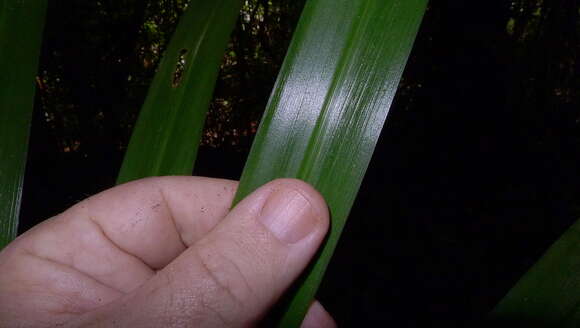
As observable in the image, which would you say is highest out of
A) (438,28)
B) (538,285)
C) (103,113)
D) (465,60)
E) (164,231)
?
(438,28)

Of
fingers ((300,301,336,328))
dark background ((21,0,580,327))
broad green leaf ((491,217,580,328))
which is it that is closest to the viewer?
broad green leaf ((491,217,580,328))

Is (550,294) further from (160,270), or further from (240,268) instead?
(160,270)

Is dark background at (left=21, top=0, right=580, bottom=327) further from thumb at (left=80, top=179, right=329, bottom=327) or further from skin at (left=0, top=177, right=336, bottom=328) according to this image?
thumb at (left=80, top=179, right=329, bottom=327)

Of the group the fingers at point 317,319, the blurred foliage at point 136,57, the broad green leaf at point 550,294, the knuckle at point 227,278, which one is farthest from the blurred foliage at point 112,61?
the broad green leaf at point 550,294

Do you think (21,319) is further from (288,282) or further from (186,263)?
(288,282)

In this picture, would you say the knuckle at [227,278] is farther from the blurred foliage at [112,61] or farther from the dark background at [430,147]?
the blurred foliage at [112,61]

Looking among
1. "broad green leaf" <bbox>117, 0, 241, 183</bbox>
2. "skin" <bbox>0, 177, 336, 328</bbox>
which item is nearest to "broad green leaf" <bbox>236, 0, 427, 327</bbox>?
"skin" <bbox>0, 177, 336, 328</bbox>

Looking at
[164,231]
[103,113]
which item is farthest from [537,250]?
[103,113]
